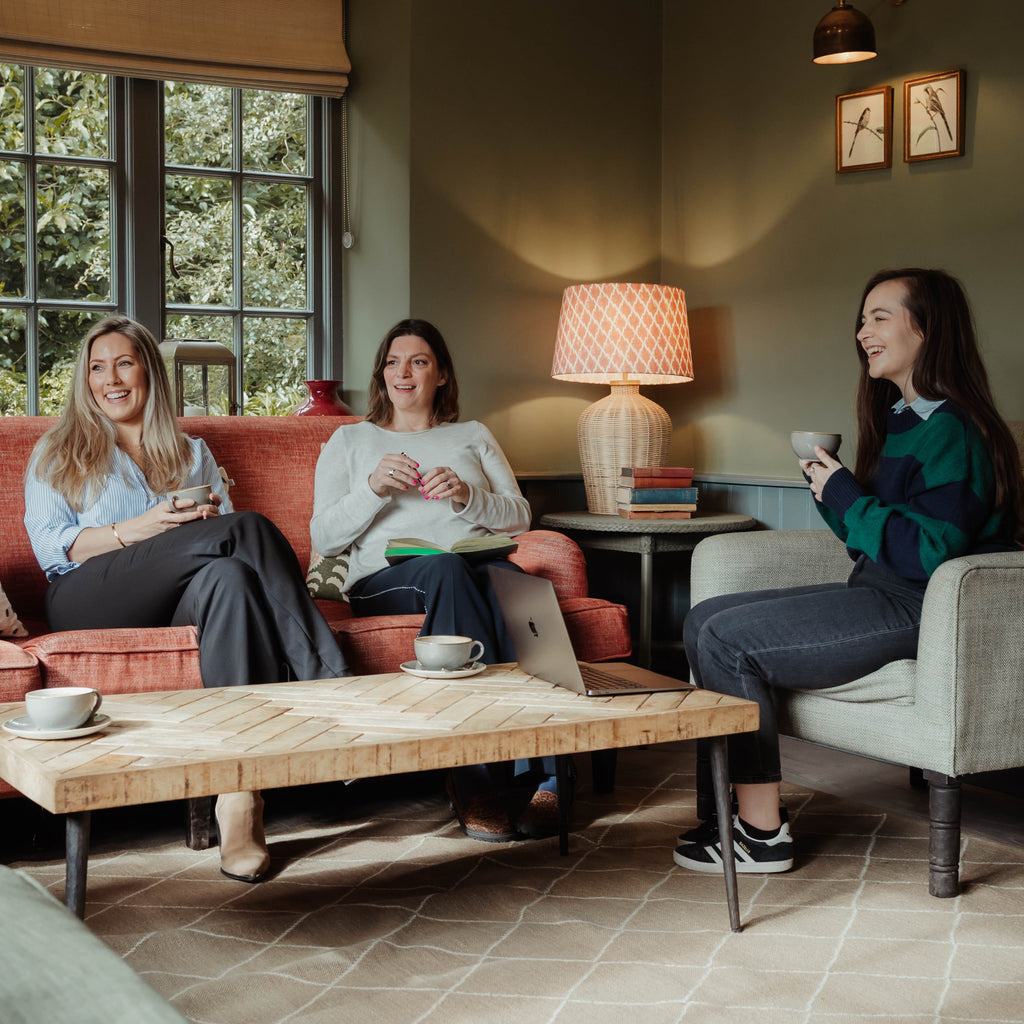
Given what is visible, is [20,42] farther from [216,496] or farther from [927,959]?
[927,959]

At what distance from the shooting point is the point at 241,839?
2.20 m

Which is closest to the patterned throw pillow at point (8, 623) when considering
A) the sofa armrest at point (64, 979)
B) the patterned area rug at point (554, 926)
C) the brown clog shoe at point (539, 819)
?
the patterned area rug at point (554, 926)

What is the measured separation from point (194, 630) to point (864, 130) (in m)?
2.34

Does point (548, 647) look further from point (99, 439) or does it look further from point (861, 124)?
point (861, 124)

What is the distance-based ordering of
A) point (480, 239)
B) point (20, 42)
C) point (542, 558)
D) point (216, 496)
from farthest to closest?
point (480, 239)
point (20, 42)
point (542, 558)
point (216, 496)

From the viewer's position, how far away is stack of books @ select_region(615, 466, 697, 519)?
140 inches

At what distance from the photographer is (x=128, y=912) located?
2014 millimetres

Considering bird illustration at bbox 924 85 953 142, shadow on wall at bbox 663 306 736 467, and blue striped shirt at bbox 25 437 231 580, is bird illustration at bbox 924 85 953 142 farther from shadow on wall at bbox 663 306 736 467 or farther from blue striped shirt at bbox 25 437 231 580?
blue striped shirt at bbox 25 437 231 580

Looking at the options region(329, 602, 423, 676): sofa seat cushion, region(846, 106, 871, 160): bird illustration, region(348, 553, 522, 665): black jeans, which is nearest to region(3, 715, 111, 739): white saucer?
region(329, 602, 423, 676): sofa seat cushion

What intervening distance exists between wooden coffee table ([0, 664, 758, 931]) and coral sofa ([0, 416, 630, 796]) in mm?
390

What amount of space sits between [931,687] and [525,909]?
807mm

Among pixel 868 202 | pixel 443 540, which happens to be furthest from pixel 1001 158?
pixel 443 540

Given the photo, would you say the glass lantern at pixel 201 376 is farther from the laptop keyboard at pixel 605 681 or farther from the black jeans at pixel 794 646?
the black jeans at pixel 794 646

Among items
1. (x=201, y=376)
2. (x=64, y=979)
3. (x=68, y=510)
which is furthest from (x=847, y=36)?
(x=64, y=979)
